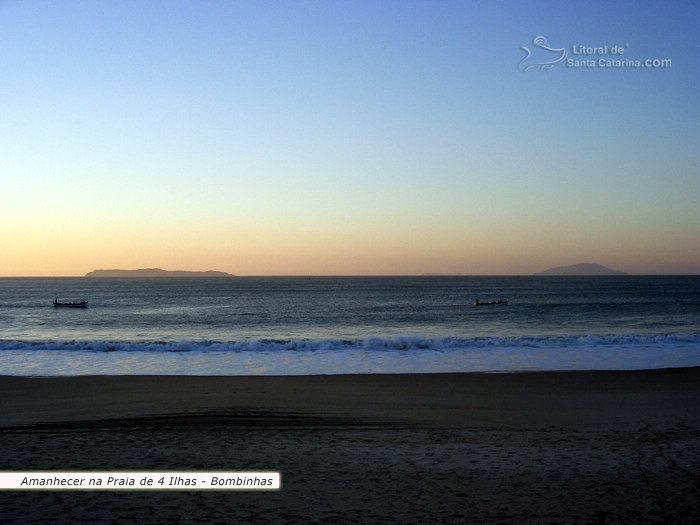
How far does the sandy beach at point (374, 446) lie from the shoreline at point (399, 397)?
8 centimetres

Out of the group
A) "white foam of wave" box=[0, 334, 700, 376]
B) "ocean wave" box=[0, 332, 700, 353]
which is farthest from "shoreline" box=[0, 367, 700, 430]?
"ocean wave" box=[0, 332, 700, 353]

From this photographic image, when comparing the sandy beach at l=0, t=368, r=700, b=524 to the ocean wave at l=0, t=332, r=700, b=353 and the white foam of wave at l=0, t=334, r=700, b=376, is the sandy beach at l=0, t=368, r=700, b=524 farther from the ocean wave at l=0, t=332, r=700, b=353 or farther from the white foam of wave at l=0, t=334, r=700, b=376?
the ocean wave at l=0, t=332, r=700, b=353

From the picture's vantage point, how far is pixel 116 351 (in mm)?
21750

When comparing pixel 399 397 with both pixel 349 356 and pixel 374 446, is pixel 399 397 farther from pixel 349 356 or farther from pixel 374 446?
pixel 349 356

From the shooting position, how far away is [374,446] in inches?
331

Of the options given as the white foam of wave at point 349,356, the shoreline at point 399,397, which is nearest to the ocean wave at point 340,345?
the white foam of wave at point 349,356

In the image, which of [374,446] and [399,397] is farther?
[399,397]

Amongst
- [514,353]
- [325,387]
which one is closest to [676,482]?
[325,387]

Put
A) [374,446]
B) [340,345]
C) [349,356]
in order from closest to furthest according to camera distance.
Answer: [374,446] < [349,356] < [340,345]

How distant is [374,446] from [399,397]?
4359 millimetres

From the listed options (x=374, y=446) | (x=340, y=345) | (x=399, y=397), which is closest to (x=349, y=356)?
(x=340, y=345)

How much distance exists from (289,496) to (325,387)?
25.4 feet

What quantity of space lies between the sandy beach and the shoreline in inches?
3.0

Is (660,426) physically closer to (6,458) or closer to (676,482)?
(676,482)
